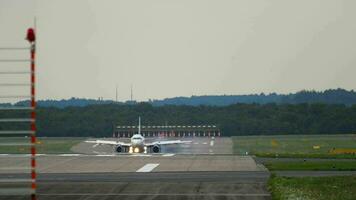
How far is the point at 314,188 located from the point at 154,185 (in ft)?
31.6

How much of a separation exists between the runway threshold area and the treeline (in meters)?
98.1

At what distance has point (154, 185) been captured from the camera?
42.4 meters

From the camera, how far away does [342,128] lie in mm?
158375

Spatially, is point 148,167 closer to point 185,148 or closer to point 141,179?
point 141,179

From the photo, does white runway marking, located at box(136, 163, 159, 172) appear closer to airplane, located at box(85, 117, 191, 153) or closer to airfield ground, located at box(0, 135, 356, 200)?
airfield ground, located at box(0, 135, 356, 200)

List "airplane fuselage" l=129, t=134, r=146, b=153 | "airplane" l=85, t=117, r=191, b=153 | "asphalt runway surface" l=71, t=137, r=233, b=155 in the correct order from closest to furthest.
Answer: "airplane fuselage" l=129, t=134, r=146, b=153, "airplane" l=85, t=117, r=191, b=153, "asphalt runway surface" l=71, t=137, r=233, b=155

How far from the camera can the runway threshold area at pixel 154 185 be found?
36094 millimetres

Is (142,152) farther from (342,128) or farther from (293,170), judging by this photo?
(342,128)

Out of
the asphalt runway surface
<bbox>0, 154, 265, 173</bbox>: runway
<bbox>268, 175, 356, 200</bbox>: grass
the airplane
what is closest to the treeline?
the asphalt runway surface

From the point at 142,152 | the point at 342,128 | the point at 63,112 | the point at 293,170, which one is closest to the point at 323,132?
the point at 342,128

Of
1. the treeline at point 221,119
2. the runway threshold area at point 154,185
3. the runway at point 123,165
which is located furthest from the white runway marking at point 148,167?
the treeline at point 221,119

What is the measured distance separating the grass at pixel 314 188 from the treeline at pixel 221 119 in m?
110

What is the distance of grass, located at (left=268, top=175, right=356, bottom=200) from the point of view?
33.5m

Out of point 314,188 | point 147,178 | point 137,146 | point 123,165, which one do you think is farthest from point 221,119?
point 314,188
